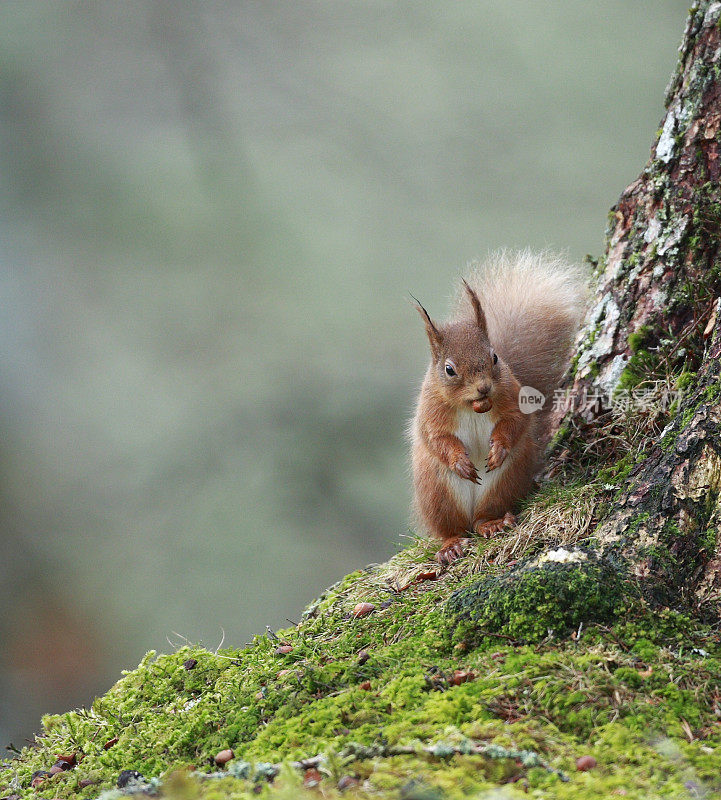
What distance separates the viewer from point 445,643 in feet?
6.26

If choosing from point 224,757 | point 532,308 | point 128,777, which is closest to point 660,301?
point 532,308

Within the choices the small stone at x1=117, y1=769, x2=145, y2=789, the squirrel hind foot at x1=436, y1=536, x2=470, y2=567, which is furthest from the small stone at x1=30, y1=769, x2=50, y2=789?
the squirrel hind foot at x1=436, y1=536, x2=470, y2=567

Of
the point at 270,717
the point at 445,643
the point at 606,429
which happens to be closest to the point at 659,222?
the point at 606,429

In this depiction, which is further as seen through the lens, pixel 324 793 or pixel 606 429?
pixel 606 429

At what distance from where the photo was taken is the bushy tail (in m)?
3.12

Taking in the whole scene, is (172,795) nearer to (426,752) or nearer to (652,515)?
(426,752)

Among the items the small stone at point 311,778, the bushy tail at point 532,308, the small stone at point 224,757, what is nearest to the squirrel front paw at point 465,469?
the bushy tail at point 532,308

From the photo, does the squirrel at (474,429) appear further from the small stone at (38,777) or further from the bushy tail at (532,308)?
the small stone at (38,777)

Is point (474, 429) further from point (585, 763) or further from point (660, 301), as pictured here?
point (585, 763)

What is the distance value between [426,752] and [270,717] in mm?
534

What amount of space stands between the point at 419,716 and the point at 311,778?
0.27 meters

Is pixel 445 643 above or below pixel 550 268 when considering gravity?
below

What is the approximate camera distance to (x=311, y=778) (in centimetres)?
137

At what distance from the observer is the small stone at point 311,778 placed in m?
1.33
